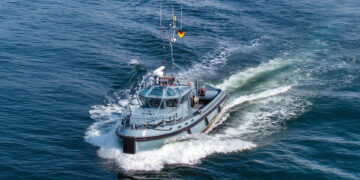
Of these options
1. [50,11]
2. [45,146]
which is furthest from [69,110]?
[50,11]

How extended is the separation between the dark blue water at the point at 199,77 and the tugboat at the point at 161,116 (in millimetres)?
900

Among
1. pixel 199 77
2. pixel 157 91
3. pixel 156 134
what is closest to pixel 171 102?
pixel 157 91

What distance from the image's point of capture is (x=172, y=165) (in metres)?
25.3

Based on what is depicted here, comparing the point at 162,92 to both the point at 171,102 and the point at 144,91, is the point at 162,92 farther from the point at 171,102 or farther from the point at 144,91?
the point at 144,91

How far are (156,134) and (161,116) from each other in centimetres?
181

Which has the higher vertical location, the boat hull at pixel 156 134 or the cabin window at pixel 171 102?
the cabin window at pixel 171 102

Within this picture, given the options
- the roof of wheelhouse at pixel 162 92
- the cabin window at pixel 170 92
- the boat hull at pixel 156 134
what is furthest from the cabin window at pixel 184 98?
the boat hull at pixel 156 134

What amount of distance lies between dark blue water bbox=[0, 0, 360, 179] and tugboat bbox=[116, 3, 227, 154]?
900mm

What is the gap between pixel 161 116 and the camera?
27422 mm

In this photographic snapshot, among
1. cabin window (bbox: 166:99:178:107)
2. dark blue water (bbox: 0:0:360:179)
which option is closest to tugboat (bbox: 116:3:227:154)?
cabin window (bbox: 166:99:178:107)

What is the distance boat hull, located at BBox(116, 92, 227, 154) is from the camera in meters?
25.4

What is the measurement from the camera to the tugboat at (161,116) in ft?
84.3

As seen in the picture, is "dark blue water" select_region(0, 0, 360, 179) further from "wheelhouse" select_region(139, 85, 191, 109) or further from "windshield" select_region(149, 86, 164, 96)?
"windshield" select_region(149, 86, 164, 96)

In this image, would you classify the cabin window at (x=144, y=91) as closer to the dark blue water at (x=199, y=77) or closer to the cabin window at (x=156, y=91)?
the cabin window at (x=156, y=91)
